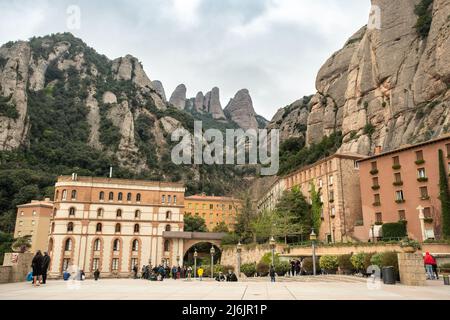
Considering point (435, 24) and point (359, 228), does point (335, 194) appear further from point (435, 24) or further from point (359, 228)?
point (435, 24)

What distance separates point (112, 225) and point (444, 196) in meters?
45.7

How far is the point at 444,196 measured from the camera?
33.9m

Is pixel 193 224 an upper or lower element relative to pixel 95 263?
upper

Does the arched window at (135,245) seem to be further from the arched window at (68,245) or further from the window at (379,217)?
the window at (379,217)

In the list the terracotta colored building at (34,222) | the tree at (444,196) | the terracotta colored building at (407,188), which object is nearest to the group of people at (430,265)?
the terracotta colored building at (407,188)

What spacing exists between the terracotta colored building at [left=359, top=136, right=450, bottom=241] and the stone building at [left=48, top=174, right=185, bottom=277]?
30722 mm

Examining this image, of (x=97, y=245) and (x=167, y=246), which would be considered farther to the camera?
(x=167, y=246)

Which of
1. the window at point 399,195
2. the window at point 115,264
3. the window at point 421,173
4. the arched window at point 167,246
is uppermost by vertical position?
the window at point 421,173

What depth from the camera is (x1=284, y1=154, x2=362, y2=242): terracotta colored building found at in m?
43.9

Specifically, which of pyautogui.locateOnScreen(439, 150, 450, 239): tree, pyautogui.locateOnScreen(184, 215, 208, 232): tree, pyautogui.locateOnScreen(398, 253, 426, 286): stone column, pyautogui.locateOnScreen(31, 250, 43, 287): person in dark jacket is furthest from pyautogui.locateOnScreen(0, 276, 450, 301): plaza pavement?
pyautogui.locateOnScreen(184, 215, 208, 232): tree

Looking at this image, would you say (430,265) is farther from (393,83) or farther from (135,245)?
(393,83)

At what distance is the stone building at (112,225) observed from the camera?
51.9 meters

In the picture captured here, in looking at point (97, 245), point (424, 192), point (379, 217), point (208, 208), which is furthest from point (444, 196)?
point (208, 208)

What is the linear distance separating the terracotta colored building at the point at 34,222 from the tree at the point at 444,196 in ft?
237
